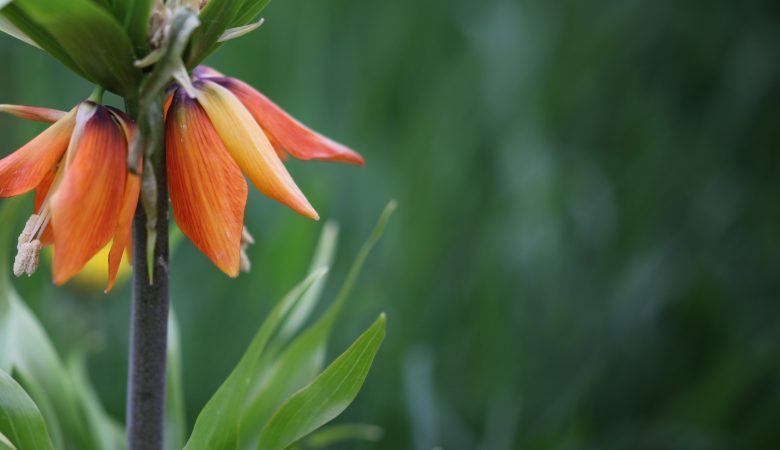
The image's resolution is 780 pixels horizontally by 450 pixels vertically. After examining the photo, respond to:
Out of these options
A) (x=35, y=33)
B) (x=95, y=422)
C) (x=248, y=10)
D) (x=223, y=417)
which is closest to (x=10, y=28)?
(x=35, y=33)

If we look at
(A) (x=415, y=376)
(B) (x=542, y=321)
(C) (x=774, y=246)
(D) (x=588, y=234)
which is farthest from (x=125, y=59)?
(C) (x=774, y=246)

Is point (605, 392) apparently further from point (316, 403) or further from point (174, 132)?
point (174, 132)

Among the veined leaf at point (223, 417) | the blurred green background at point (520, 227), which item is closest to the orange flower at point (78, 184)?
the veined leaf at point (223, 417)

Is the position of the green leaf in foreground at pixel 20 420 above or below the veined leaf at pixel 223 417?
below

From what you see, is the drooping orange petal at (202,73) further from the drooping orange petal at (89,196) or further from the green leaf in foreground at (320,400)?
the green leaf in foreground at (320,400)

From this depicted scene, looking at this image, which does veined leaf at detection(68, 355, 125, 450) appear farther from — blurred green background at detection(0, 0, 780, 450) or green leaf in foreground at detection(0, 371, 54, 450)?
blurred green background at detection(0, 0, 780, 450)

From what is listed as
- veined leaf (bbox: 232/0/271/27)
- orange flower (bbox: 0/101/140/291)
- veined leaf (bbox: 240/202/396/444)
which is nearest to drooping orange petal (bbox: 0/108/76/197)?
orange flower (bbox: 0/101/140/291)

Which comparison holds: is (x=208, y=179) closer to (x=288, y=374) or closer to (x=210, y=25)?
(x=210, y=25)
